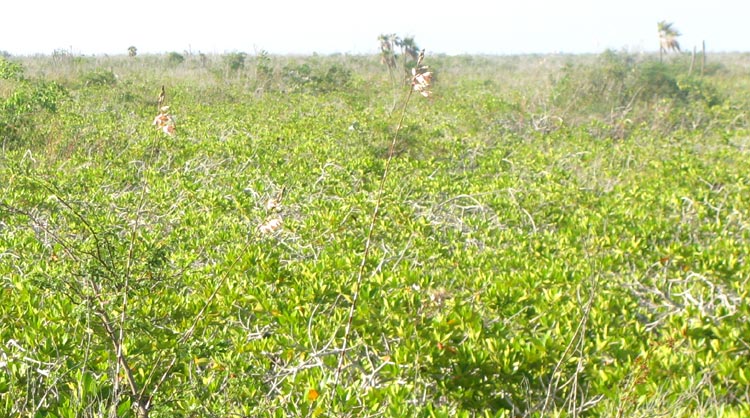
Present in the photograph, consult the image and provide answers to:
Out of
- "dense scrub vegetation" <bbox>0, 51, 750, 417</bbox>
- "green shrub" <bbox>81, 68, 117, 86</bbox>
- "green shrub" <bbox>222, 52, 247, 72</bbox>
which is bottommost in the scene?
"dense scrub vegetation" <bbox>0, 51, 750, 417</bbox>

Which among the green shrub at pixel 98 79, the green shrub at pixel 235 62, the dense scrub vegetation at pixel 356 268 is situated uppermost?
the green shrub at pixel 235 62

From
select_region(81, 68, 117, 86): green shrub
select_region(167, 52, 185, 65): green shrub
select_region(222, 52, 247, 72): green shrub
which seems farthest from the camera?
select_region(167, 52, 185, 65): green shrub

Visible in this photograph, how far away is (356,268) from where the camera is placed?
3.72 meters

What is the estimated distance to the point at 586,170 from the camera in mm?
7609

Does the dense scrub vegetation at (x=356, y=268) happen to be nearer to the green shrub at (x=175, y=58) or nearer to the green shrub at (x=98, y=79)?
the green shrub at (x=98, y=79)

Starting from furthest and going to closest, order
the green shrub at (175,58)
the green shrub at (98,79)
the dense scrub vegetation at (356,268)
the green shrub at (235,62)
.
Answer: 1. the green shrub at (175,58)
2. the green shrub at (235,62)
3. the green shrub at (98,79)
4. the dense scrub vegetation at (356,268)

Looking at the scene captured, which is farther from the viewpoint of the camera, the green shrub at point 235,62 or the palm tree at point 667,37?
the palm tree at point 667,37

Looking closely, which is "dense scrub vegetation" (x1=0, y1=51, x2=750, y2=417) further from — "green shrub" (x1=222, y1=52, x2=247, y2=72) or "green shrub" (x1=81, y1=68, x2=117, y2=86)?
"green shrub" (x1=222, y1=52, x2=247, y2=72)

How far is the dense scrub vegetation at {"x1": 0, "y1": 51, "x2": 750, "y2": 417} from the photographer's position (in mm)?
2225

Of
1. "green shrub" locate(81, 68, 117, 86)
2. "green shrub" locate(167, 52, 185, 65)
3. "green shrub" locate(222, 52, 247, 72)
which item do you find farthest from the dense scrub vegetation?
"green shrub" locate(167, 52, 185, 65)

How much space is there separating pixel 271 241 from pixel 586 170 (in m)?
4.72

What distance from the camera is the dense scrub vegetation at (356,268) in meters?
2.22

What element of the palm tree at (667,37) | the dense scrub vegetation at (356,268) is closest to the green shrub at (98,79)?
the dense scrub vegetation at (356,268)

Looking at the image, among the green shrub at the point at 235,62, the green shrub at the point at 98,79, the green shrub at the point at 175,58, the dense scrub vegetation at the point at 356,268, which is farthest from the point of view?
the green shrub at the point at 175,58
